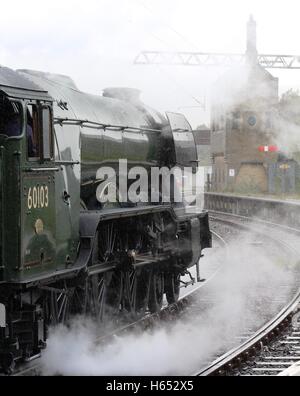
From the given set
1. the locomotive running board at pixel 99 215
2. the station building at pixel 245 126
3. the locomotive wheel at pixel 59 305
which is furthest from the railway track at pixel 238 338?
the station building at pixel 245 126

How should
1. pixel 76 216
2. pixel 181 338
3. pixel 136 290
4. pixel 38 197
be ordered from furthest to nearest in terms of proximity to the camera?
1. pixel 136 290
2. pixel 181 338
3. pixel 76 216
4. pixel 38 197

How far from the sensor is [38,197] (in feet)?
26.2

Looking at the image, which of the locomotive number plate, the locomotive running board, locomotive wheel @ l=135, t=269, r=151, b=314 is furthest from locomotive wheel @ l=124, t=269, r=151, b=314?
the locomotive number plate

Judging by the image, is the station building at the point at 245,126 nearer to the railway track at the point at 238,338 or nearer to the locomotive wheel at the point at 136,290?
the railway track at the point at 238,338

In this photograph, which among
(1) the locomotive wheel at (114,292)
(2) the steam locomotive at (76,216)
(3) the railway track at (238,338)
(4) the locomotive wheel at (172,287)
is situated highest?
(2) the steam locomotive at (76,216)

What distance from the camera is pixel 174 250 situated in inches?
505

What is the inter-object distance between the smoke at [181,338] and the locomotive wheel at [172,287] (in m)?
0.30

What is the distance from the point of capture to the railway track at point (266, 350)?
906cm

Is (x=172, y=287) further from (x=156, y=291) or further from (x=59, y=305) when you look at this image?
(x=59, y=305)

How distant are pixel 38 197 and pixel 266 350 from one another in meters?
3.69

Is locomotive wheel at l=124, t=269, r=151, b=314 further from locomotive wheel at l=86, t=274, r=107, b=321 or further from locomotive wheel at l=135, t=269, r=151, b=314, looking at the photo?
locomotive wheel at l=86, t=274, r=107, b=321

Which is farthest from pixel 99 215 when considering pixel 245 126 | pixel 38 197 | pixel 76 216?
pixel 245 126

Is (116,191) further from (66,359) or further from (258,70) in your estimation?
(258,70)

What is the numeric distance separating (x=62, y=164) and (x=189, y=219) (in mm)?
4786
